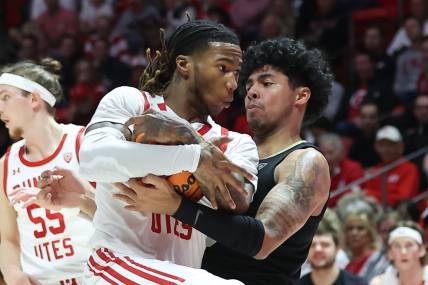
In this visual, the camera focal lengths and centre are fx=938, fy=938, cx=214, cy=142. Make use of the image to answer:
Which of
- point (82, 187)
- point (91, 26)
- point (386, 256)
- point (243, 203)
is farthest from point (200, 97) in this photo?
point (91, 26)

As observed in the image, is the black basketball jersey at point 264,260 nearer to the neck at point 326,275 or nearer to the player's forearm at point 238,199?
the player's forearm at point 238,199

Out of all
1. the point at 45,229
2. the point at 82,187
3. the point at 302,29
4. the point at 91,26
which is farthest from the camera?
the point at 91,26

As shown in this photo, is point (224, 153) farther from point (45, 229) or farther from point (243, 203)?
point (45, 229)

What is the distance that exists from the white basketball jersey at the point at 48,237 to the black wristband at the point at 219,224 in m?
1.44

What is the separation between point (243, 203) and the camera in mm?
3699

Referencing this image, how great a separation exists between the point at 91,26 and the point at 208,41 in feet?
33.7

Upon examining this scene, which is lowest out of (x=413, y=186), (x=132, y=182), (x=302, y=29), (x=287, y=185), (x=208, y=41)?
(x=132, y=182)

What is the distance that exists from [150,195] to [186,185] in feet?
0.55

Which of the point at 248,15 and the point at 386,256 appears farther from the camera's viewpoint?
the point at 248,15

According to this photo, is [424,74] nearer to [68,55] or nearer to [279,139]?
[68,55]

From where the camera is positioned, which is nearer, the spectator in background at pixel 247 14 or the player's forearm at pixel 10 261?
the player's forearm at pixel 10 261

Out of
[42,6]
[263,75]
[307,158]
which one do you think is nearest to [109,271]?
[307,158]

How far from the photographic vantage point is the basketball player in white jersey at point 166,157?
11.3 ft

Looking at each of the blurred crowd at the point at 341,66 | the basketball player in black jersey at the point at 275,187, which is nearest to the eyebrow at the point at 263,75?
the basketball player in black jersey at the point at 275,187
